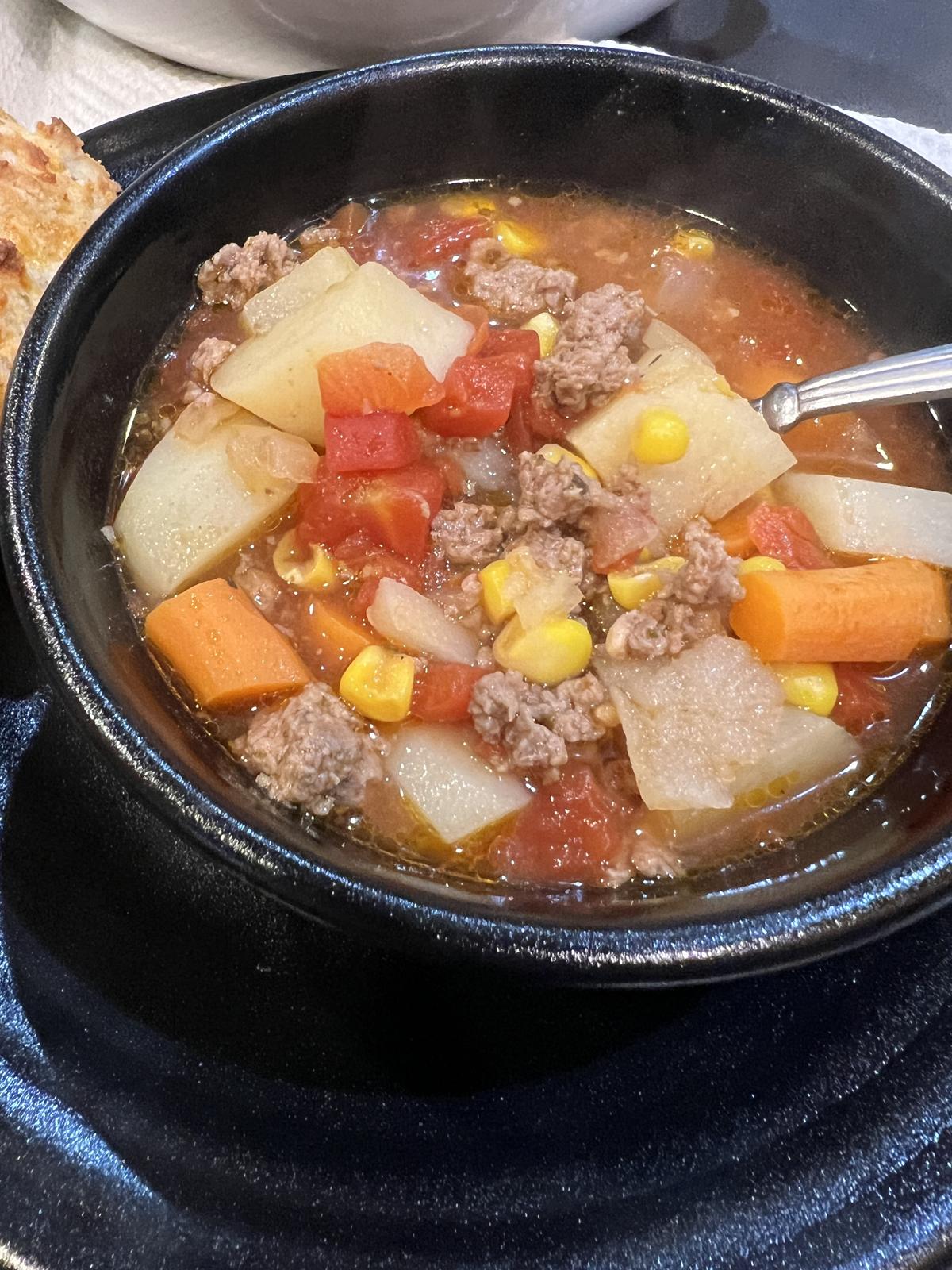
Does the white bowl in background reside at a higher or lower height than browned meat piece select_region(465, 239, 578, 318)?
higher

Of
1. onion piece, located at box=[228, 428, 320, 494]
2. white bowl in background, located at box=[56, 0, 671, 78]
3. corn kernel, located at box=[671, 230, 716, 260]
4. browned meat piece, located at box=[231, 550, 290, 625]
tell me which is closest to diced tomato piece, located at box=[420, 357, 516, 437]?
onion piece, located at box=[228, 428, 320, 494]

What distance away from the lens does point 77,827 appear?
6.19 ft

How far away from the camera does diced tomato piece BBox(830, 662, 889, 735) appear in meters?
2.08

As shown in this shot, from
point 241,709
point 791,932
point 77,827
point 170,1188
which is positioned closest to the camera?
point 791,932

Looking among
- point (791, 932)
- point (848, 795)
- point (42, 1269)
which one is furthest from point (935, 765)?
point (42, 1269)

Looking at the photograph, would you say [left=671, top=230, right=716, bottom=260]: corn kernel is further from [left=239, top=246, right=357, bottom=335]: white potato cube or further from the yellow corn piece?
[left=239, top=246, right=357, bottom=335]: white potato cube

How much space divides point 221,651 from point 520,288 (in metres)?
1.37

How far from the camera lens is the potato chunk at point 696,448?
223 centimetres

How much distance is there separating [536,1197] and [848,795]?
1027mm

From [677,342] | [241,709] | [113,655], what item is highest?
[677,342]

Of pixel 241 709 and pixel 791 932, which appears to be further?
pixel 241 709

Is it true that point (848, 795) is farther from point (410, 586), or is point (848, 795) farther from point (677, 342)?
point (677, 342)

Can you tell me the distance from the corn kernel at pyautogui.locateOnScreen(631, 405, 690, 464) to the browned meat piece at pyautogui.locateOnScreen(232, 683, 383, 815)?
0.92 m

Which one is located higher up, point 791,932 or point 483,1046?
point 791,932
